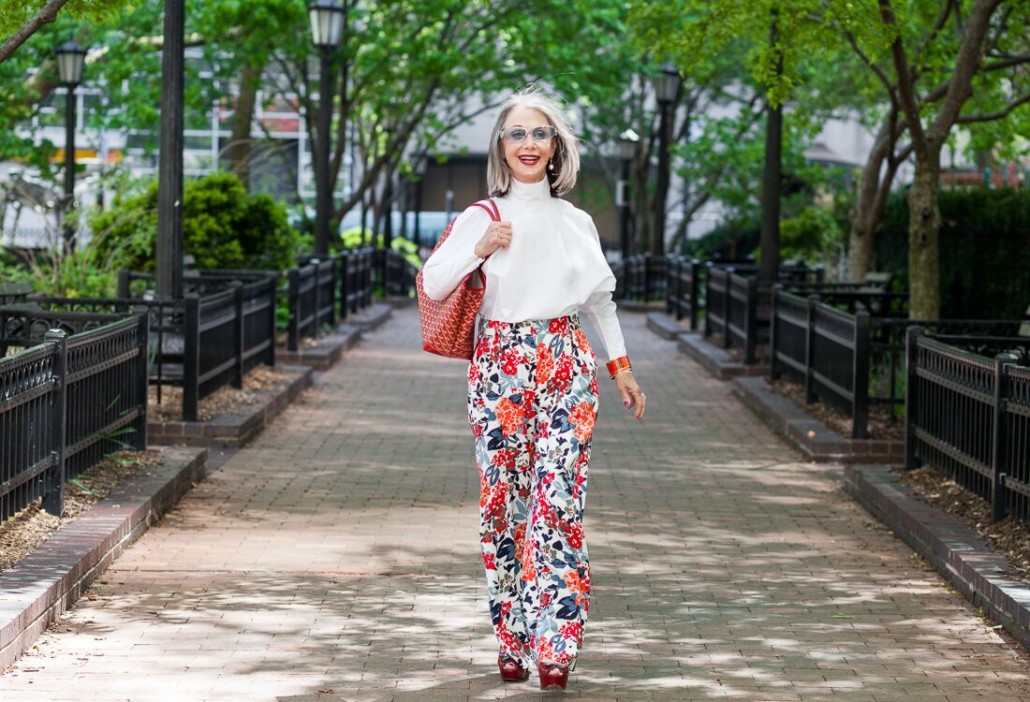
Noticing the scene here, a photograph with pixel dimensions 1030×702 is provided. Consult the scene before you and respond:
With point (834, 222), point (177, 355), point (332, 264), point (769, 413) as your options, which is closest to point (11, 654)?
point (177, 355)

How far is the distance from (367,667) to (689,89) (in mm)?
35108

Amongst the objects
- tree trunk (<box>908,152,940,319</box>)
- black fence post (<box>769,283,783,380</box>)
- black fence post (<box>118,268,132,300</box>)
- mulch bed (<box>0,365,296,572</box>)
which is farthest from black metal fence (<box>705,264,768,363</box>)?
black fence post (<box>118,268,132,300</box>)

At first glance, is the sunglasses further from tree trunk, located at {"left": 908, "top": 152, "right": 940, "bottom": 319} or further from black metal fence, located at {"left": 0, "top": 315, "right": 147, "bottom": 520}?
tree trunk, located at {"left": 908, "top": 152, "right": 940, "bottom": 319}

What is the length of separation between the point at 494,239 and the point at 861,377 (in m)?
6.89

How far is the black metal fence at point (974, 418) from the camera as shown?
344 inches

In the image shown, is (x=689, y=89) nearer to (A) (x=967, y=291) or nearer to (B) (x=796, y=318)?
(A) (x=967, y=291)

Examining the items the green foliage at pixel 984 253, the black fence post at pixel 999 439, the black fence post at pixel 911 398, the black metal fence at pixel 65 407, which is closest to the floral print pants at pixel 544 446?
the black metal fence at pixel 65 407

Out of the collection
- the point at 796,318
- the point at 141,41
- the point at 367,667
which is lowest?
the point at 367,667

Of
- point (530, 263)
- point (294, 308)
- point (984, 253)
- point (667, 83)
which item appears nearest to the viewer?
point (530, 263)

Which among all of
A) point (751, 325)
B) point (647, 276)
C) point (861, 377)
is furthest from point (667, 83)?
point (861, 377)

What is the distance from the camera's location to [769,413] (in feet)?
49.0

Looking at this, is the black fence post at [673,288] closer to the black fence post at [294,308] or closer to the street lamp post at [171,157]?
the black fence post at [294,308]

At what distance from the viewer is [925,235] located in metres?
15.4

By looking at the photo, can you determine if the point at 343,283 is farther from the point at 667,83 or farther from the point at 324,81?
the point at 667,83
